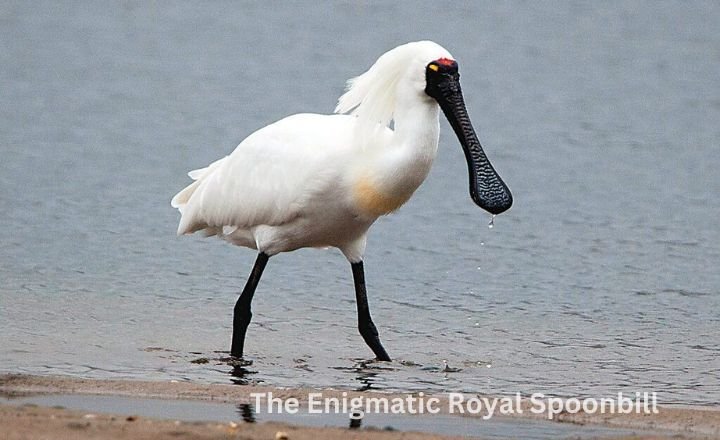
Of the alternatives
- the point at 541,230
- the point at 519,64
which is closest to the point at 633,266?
the point at 541,230

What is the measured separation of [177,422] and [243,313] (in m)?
2.97

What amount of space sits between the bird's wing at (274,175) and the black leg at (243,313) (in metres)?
0.28

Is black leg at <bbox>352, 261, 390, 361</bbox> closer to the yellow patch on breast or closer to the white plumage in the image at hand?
the white plumage

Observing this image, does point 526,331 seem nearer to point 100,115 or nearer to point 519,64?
point 100,115

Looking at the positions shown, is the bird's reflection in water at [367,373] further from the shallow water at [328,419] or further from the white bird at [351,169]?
the shallow water at [328,419]

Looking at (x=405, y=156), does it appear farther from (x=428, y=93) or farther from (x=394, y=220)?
(x=394, y=220)

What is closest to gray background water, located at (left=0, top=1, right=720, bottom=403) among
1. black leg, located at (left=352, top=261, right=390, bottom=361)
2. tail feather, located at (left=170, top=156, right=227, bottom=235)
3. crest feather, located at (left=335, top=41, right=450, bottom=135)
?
black leg, located at (left=352, top=261, right=390, bottom=361)

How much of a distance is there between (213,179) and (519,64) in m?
14.9

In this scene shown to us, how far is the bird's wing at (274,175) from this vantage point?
9977mm

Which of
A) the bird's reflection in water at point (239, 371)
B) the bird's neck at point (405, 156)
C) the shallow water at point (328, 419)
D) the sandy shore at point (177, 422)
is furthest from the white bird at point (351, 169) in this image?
the shallow water at point (328, 419)

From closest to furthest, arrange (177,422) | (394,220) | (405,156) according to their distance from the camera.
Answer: (177,422)
(405,156)
(394,220)

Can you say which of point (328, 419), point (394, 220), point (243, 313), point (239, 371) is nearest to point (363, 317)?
point (243, 313)

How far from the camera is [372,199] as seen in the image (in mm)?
9789

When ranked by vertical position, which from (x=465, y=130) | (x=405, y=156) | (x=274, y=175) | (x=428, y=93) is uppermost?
(x=428, y=93)
